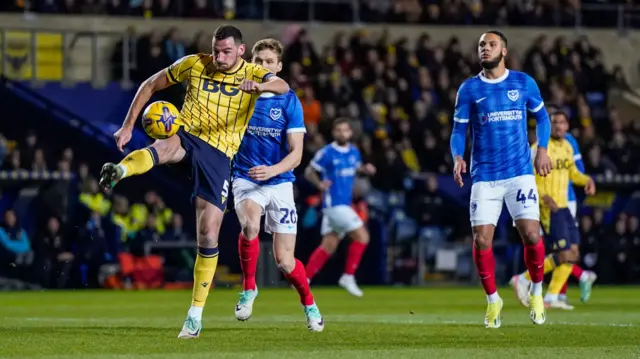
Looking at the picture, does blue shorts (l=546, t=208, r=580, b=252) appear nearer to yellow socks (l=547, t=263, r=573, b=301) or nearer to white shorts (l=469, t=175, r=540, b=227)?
yellow socks (l=547, t=263, r=573, b=301)

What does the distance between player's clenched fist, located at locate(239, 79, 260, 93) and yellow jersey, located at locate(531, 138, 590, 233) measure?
6239 mm

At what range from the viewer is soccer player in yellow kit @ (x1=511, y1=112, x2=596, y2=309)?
1521 centimetres

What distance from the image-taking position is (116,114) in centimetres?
2409

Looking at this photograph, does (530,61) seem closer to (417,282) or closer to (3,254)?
(417,282)

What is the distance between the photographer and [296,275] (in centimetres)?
1138

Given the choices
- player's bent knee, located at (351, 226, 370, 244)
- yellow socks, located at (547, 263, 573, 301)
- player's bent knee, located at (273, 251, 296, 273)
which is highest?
player's bent knee, located at (273, 251, 296, 273)

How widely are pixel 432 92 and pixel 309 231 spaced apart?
563 centimetres

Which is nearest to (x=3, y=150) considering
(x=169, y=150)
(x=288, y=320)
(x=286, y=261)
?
(x=288, y=320)

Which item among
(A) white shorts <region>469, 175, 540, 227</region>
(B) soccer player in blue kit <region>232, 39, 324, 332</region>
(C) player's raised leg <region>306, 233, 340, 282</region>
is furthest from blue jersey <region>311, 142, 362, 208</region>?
(A) white shorts <region>469, 175, 540, 227</region>

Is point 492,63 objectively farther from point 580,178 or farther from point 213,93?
point 580,178

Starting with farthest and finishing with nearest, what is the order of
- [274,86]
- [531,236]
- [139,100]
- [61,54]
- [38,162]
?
[61,54], [38,162], [531,236], [139,100], [274,86]

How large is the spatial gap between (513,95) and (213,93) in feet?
9.71

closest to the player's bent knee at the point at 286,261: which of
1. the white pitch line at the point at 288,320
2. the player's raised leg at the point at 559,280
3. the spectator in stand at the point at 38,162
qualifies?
the white pitch line at the point at 288,320

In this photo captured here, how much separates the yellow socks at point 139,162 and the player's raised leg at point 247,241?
2.26m
